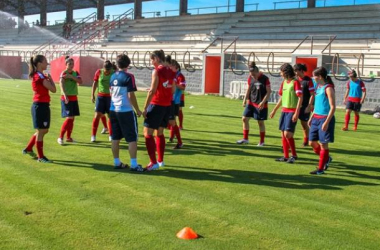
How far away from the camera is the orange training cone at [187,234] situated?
Answer: 4.43 m

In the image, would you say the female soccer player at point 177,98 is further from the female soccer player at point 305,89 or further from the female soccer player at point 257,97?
the female soccer player at point 305,89

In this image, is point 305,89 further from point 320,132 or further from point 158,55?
point 158,55

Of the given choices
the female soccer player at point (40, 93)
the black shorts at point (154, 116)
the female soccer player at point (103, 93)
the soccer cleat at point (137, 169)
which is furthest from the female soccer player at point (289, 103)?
the female soccer player at point (40, 93)

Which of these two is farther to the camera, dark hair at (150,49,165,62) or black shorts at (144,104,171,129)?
black shorts at (144,104,171,129)

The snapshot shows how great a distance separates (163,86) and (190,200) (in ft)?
7.15

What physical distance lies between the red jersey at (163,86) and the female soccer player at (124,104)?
1.28ft

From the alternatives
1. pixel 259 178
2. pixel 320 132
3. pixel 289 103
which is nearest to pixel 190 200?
pixel 259 178

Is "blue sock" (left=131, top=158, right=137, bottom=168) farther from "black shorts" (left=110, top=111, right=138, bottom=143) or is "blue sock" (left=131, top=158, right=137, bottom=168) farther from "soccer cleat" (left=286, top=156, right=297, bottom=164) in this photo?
"soccer cleat" (left=286, top=156, right=297, bottom=164)

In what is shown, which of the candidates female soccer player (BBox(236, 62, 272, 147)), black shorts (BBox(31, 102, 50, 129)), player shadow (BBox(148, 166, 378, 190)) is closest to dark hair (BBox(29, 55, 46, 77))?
black shorts (BBox(31, 102, 50, 129))

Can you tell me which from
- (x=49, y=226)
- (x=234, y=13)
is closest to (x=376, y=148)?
(x=49, y=226)

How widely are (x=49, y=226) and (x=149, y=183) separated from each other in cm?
202

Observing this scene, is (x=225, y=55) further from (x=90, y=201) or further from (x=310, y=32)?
(x=90, y=201)

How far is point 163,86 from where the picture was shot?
283 inches

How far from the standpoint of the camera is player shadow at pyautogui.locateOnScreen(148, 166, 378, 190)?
265 inches
